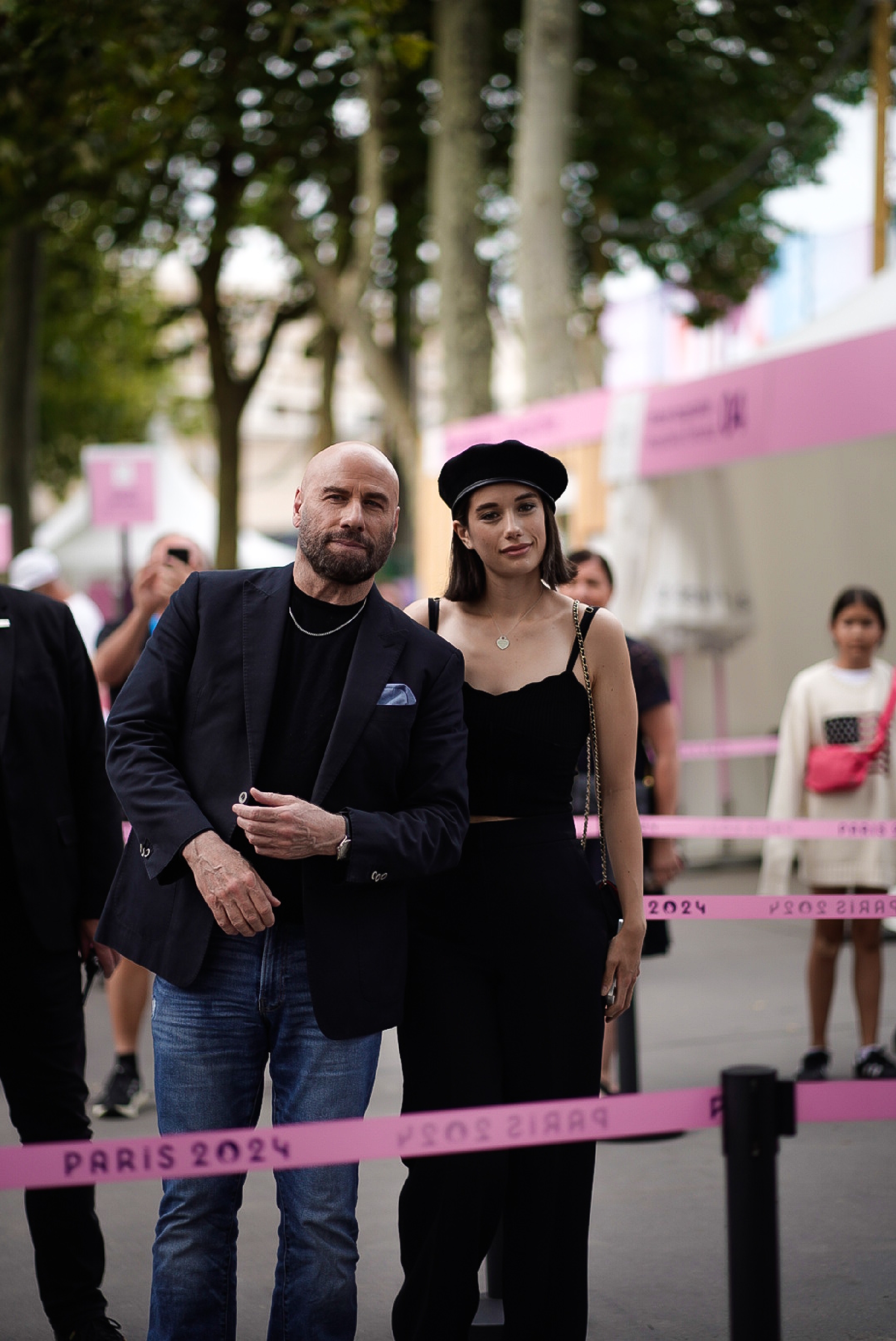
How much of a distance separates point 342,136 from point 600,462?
925 centimetres

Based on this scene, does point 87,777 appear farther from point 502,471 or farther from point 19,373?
point 19,373

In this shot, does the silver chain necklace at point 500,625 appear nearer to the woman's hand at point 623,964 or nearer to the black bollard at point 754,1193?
the woman's hand at point 623,964

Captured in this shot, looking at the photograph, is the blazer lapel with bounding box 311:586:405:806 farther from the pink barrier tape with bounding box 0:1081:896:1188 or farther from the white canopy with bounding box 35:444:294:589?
the white canopy with bounding box 35:444:294:589

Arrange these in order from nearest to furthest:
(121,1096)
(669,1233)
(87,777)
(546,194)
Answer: (87,777), (669,1233), (121,1096), (546,194)

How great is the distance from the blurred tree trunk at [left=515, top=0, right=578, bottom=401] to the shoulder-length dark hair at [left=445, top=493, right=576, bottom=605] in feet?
29.3

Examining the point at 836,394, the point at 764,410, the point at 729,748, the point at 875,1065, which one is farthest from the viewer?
the point at 729,748

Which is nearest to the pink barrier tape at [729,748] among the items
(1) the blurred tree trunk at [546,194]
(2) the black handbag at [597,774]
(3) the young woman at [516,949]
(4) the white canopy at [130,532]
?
(1) the blurred tree trunk at [546,194]

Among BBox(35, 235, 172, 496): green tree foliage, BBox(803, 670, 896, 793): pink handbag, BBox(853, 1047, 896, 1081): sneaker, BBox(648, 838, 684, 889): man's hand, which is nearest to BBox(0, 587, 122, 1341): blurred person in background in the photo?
BBox(648, 838, 684, 889): man's hand

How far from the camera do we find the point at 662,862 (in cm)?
532

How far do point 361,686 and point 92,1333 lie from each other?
1.64 m

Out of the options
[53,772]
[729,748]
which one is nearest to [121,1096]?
[53,772]

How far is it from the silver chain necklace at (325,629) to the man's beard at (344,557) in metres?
0.06

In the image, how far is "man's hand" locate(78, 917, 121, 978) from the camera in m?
3.48

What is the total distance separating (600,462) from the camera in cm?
1038
